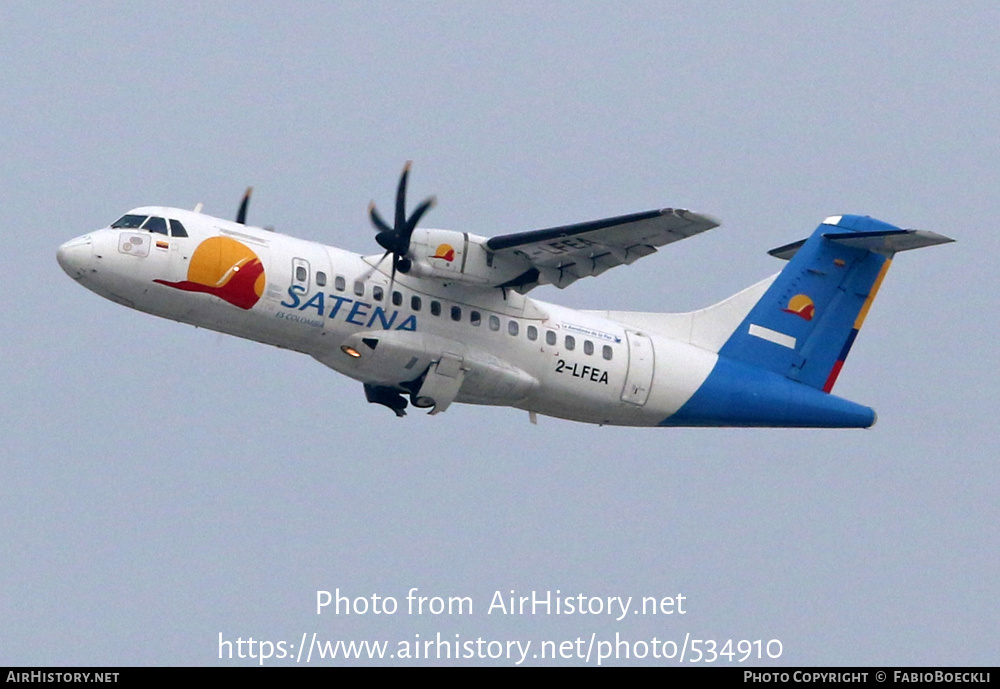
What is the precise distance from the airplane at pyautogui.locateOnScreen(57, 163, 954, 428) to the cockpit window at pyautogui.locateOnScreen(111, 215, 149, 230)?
2cm

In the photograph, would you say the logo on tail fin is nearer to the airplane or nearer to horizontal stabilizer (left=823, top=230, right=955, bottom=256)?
the airplane

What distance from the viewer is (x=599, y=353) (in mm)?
23609

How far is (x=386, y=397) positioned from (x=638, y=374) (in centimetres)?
421

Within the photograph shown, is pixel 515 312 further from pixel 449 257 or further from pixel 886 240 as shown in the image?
pixel 886 240

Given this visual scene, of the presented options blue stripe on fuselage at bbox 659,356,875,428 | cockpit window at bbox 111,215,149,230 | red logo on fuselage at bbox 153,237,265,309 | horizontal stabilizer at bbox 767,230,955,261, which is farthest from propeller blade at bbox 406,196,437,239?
horizontal stabilizer at bbox 767,230,955,261

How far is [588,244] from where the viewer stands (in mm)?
21734

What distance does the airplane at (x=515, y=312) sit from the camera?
2089 centimetres

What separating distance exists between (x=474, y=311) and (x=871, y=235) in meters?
7.35

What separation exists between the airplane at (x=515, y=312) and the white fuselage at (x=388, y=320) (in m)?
0.02

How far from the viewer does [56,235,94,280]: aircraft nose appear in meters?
20.3

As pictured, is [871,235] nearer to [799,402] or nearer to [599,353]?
[799,402]

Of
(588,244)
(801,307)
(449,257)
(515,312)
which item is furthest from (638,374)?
(449,257)

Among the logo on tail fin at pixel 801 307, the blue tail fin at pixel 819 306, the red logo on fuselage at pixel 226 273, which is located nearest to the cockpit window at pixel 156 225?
the red logo on fuselage at pixel 226 273

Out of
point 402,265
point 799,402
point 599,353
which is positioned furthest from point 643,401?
point 402,265
